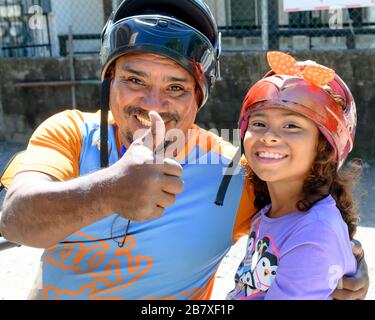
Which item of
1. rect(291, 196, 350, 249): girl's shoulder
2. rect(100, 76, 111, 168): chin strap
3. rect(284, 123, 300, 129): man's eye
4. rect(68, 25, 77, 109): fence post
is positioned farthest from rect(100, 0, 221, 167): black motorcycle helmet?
rect(68, 25, 77, 109): fence post

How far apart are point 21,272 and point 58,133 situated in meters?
2.70

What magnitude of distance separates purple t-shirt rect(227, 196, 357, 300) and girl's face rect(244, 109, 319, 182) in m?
0.15

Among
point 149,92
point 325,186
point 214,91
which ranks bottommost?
point 214,91

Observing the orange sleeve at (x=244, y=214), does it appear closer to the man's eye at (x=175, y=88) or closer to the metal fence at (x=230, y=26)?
the man's eye at (x=175, y=88)

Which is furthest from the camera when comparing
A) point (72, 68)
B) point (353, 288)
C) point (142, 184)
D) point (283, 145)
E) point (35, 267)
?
point (72, 68)

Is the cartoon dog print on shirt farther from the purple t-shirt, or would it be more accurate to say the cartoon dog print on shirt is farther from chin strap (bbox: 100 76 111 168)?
chin strap (bbox: 100 76 111 168)

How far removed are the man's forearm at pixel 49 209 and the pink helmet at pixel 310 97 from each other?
2.60 feet

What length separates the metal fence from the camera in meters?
7.25

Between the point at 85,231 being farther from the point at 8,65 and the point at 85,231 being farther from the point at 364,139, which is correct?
the point at 8,65

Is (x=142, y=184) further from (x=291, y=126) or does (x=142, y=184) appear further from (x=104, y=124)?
(x=291, y=126)

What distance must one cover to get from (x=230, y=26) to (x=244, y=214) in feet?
24.6

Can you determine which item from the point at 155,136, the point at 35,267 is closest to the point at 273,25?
the point at 35,267

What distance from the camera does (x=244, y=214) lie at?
2.15 metres

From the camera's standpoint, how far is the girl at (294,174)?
182 centimetres
